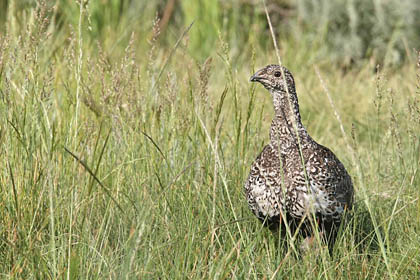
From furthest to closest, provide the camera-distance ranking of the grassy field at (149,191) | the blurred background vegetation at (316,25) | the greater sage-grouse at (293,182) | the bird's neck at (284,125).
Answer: the blurred background vegetation at (316,25) < the bird's neck at (284,125) < the greater sage-grouse at (293,182) < the grassy field at (149,191)

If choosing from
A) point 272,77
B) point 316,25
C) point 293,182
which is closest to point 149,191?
point 293,182

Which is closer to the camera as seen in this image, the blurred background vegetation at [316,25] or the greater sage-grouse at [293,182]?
the greater sage-grouse at [293,182]

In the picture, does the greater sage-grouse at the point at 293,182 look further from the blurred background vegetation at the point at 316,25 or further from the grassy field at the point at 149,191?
the blurred background vegetation at the point at 316,25

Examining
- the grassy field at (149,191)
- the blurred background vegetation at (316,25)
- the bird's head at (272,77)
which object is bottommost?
the grassy field at (149,191)

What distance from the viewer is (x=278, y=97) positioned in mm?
3234

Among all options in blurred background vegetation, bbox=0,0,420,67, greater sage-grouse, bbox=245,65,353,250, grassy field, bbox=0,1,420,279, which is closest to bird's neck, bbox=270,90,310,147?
greater sage-grouse, bbox=245,65,353,250

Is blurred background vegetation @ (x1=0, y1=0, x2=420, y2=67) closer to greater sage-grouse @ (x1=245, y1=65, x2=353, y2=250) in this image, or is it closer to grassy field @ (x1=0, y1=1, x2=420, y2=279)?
grassy field @ (x1=0, y1=1, x2=420, y2=279)

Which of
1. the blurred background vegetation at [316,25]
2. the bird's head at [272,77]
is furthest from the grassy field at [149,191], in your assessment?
the blurred background vegetation at [316,25]

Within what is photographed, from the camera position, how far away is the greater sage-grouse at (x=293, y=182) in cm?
295

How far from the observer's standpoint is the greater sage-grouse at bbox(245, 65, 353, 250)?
2.95 metres

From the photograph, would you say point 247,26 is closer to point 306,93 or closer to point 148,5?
point 148,5

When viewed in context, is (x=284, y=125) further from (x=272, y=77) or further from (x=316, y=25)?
(x=316, y=25)

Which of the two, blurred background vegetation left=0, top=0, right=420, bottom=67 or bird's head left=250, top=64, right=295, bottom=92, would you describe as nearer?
bird's head left=250, top=64, right=295, bottom=92

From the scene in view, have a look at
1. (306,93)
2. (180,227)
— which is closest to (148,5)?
(306,93)
